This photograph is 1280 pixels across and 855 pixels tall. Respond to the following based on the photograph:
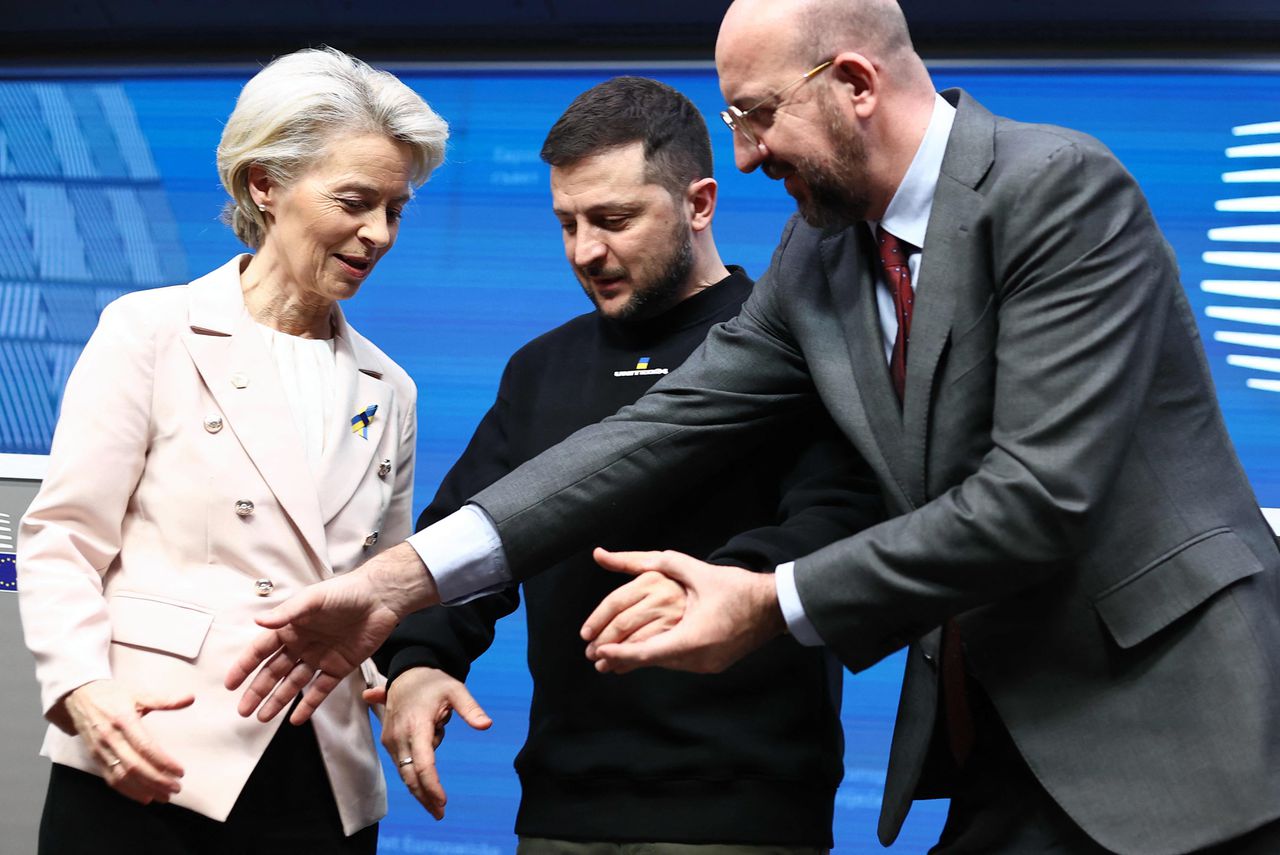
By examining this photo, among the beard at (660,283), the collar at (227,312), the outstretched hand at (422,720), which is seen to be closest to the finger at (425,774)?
the outstretched hand at (422,720)

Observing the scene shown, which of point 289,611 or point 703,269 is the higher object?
Answer: point 703,269

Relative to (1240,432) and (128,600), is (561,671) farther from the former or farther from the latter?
(1240,432)

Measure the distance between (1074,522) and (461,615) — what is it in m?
0.95

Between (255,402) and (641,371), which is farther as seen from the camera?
(641,371)

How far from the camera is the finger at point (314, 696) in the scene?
1.85 meters

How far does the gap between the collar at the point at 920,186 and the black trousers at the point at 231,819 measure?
1.03 m

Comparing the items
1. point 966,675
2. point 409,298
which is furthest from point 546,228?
point 966,675

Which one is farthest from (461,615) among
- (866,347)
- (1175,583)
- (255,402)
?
(1175,583)

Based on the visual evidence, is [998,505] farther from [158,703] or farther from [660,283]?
[158,703]

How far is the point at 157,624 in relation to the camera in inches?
73.7

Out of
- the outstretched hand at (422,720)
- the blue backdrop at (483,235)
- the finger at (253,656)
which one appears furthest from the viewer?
the blue backdrop at (483,235)

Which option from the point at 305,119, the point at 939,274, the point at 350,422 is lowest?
the point at 350,422

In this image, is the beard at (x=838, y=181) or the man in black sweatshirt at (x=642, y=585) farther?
the man in black sweatshirt at (x=642, y=585)

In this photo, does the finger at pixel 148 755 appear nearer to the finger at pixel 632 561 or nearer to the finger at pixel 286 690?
the finger at pixel 286 690
